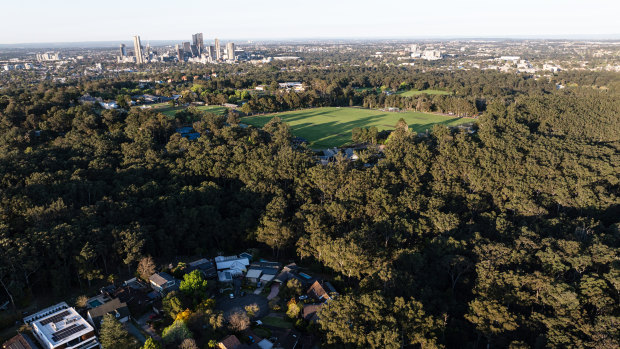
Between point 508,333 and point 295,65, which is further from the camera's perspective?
point 295,65

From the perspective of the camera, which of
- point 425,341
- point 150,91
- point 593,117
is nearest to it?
point 425,341

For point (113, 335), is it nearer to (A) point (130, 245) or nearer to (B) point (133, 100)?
(A) point (130, 245)

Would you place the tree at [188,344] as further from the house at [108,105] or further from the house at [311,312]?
the house at [108,105]

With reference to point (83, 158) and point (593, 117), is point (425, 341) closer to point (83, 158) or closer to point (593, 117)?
point (83, 158)

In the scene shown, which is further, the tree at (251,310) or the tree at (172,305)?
the tree at (251,310)

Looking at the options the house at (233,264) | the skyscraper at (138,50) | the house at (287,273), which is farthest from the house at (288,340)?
the skyscraper at (138,50)

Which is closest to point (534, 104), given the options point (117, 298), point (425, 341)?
point (425, 341)

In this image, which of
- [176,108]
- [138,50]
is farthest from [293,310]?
[138,50]
